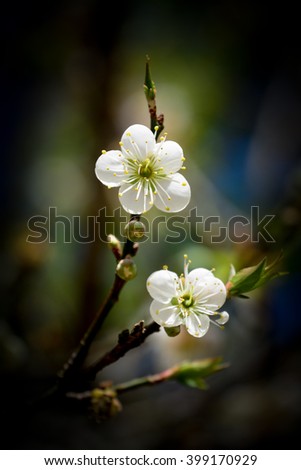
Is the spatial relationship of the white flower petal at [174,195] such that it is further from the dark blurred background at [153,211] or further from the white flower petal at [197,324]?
the dark blurred background at [153,211]

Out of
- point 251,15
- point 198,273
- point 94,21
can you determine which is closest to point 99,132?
point 94,21

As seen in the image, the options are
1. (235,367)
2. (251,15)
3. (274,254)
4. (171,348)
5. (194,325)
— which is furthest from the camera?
(251,15)

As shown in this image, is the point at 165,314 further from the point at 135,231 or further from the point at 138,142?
the point at 138,142

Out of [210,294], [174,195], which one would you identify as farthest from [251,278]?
[174,195]

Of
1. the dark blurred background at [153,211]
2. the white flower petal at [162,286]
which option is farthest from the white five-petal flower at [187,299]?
the dark blurred background at [153,211]

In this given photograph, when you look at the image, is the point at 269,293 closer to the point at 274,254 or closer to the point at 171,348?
the point at 274,254
